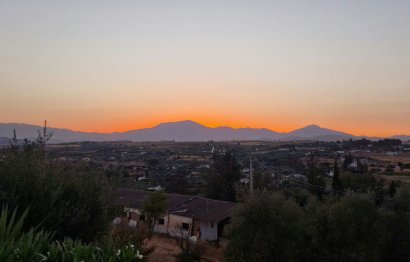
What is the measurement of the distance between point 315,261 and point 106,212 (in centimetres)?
1345

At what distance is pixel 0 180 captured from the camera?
10367mm

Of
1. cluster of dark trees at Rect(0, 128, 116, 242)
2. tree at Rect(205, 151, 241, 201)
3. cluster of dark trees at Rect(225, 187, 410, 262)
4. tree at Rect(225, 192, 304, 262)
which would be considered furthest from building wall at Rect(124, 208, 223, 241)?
cluster of dark trees at Rect(0, 128, 116, 242)

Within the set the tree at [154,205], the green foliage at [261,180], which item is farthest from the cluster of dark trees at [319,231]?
the green foliage at [261,180]

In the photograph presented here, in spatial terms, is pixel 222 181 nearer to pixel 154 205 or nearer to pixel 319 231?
pixel 154 205

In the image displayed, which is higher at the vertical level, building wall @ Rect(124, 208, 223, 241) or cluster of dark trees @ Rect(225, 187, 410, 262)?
cluster of dark trees @ Rect(225, 187, 410, 262)

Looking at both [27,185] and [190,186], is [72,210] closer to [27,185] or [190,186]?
[27,185]

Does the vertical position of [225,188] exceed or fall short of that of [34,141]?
it falls short

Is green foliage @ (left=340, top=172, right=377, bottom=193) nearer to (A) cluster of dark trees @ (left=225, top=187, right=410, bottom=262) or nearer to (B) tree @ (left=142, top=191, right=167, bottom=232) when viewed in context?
(B) tree @ (left=142, top=191, right=167, bottom=232)

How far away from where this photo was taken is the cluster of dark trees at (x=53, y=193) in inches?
406

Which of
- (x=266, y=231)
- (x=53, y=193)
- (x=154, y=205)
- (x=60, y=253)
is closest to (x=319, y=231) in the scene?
(x=266, y=231)

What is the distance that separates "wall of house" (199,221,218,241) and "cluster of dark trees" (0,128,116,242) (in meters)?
24.8

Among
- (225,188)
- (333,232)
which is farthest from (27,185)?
(225,188)

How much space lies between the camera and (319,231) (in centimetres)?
2180

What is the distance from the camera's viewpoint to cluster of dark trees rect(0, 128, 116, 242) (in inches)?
406
